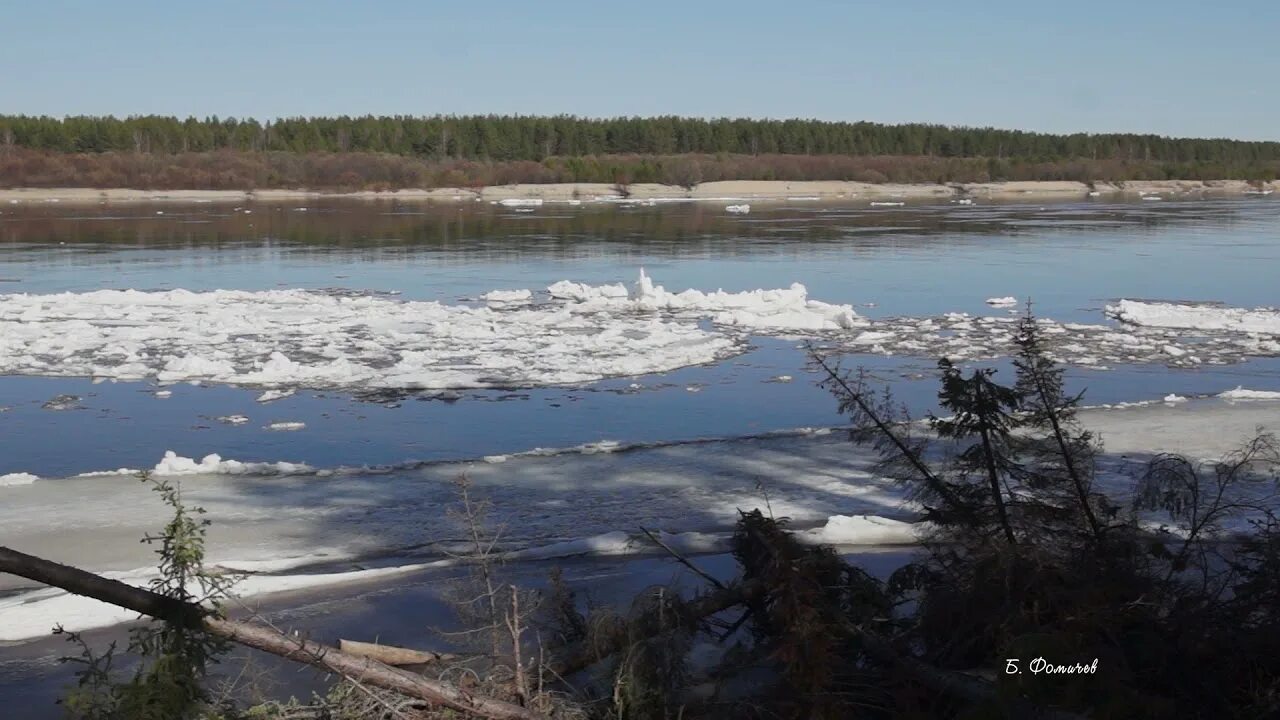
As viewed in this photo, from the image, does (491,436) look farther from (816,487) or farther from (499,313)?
(499,313)

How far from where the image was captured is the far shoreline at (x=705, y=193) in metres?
84.6

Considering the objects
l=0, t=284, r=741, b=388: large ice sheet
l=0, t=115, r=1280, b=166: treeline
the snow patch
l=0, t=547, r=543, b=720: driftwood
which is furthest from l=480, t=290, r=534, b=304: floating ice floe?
l=0, t=115, r=1280, b=166: treeline

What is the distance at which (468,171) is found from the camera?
104 meters

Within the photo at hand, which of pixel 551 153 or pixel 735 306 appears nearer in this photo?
pixel 735 306

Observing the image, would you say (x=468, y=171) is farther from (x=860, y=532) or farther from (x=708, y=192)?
(x=860, y=532)

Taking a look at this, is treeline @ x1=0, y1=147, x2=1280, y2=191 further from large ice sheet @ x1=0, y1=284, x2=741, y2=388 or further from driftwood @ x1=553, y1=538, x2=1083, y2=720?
driftwood @ x1=553, y1=538, x2=1083, y2=720

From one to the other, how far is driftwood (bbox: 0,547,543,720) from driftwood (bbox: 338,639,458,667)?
1.27 metres

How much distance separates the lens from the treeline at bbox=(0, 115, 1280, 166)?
384 feet

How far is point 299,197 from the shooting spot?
87.9m

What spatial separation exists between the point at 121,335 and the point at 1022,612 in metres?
15.1

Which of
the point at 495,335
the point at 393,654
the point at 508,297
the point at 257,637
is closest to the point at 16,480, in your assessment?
the point at 393,654

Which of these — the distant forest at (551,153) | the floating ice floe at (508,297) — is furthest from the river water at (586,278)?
the distant forest at (551,153)

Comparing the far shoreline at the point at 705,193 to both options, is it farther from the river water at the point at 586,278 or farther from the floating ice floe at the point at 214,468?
the floating ice floe at the point at 214,468

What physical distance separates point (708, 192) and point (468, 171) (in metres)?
21.0
